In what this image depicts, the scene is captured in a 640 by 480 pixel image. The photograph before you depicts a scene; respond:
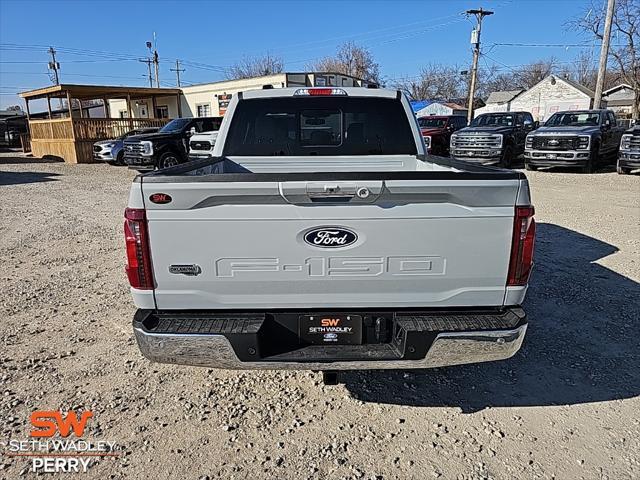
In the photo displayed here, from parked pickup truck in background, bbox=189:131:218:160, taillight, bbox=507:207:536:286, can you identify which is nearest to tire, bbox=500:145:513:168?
parked pickup truck in background, bbox=189:131:218:160

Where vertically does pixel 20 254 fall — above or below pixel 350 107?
below

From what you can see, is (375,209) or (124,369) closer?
(375,209)

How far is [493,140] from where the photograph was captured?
51.6 ft

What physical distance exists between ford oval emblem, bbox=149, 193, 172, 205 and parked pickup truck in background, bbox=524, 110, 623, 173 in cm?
1531

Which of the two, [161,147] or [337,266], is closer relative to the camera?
[337,266]

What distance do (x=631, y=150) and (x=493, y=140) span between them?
4060 mm

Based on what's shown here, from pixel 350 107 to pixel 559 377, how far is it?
2.92 metres

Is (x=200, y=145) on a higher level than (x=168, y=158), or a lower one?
higher

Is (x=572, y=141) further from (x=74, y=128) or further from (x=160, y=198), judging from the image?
(x=74, y=128)

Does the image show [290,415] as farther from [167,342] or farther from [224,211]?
[224,211]

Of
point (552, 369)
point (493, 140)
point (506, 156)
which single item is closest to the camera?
point (552, 369)

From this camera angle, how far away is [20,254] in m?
6.55

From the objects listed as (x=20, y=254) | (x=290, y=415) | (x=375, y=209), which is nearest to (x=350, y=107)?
(x=375, y=209)

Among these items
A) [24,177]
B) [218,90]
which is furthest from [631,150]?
[218,90]
